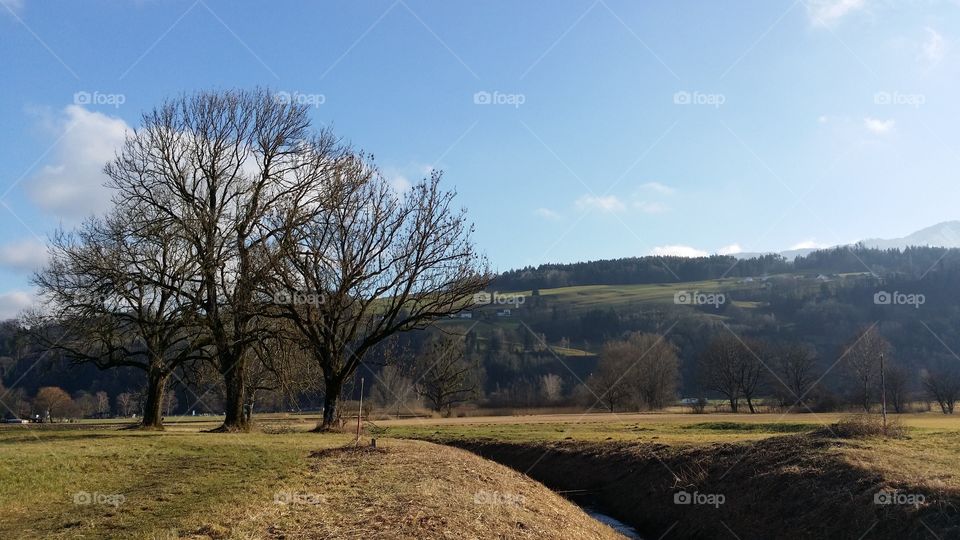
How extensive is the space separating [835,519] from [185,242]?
3007 cm

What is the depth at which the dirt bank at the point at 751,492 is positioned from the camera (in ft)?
47.8

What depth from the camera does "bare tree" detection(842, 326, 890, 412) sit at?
8711 cm

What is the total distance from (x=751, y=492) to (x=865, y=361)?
271 ft

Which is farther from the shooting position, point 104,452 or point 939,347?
point 939,347

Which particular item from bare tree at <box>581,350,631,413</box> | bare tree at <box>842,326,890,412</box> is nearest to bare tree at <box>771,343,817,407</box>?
bare tree at <box>842,326,890,412</box>

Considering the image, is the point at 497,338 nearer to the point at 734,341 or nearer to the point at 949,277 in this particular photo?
the point at 734,341

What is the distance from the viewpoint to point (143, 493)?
14.5 metres

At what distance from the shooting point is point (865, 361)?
90.0 meters

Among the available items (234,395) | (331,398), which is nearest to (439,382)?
(331,398)

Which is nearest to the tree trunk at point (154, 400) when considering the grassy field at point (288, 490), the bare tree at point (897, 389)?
the grassy field at point (288, 490)

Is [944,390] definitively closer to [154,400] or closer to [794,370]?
[794,370]

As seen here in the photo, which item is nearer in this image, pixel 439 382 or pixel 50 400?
pixel 439 382

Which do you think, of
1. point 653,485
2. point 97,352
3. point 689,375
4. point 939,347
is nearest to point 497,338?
point 689,375

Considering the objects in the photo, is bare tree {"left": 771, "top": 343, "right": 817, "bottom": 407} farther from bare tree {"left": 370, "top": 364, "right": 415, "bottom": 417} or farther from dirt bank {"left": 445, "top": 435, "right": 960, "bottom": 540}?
dirt bank {"left": 445, "top": 435, "right": 960, "bottom": 540}
